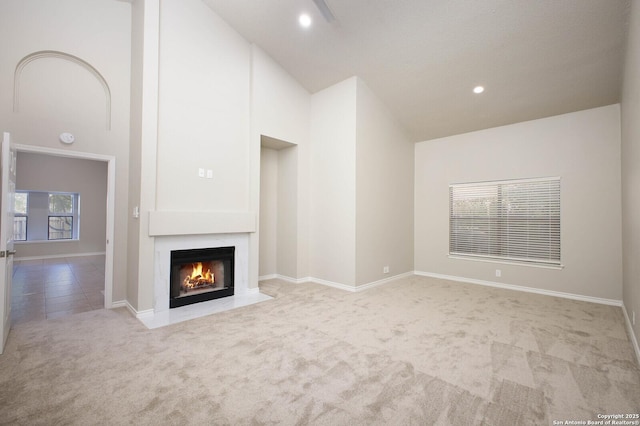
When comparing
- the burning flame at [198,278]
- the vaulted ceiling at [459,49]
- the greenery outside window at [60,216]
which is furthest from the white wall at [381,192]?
the greenery outside window at [60,216]

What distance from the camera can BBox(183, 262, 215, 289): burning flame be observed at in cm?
410

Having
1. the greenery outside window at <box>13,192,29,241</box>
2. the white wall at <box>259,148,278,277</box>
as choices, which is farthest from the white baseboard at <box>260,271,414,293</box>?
the greenery outside window at <box>13,192,29,241</box>

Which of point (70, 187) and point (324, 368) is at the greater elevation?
point (70, 187)

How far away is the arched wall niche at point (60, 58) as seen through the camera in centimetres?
324

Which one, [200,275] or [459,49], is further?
[200,275]

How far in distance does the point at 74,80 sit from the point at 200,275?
2.99 metres

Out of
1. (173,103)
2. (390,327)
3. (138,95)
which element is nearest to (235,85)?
(173,103)

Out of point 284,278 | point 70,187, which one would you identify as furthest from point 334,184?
point 70,187

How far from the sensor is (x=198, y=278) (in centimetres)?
420

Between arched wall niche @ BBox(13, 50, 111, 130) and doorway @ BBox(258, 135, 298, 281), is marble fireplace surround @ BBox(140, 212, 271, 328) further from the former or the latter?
arched wall niche @ BBox(13, 50, 111, 130)

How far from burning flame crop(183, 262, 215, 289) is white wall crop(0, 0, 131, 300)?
0.82 m

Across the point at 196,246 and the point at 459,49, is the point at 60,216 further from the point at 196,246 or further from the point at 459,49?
the point at 459,49

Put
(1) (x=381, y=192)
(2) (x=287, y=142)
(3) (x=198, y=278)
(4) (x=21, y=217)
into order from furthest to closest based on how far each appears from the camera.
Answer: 1. (4) (x=21, y=217)
2. (1) (x=381, y=192)
3. (2) (x=287, y=142)
4. (3) (x=198, y=278)

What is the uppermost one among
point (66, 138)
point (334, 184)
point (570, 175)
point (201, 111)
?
point (201, 111)
